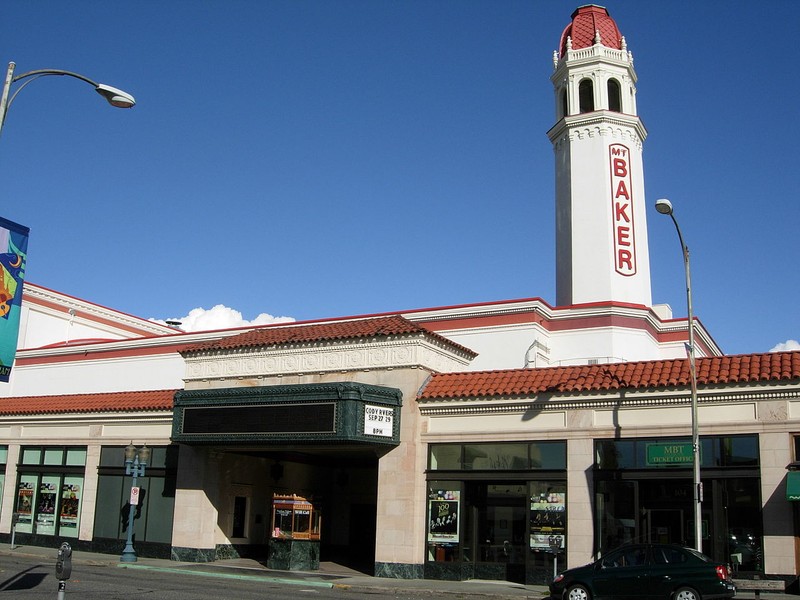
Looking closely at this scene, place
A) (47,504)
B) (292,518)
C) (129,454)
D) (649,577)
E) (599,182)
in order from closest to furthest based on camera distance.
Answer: (649,577) → (292,518) → (129,454) → (47,504) → (599,182)

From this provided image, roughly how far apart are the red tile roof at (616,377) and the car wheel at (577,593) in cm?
638

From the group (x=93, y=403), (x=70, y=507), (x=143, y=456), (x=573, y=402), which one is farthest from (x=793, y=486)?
(x=70, y=507)

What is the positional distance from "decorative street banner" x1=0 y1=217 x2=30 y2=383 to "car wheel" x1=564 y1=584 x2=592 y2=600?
12.0 meters

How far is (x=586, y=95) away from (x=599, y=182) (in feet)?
18.9

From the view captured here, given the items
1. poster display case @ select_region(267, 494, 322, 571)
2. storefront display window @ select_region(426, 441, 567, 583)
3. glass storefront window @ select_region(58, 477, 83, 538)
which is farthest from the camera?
glass storefront window @ select_region(58, 477, 83, 538)

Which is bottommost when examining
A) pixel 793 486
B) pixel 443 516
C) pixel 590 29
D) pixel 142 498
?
pixel 443 516

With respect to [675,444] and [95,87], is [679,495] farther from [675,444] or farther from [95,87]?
[95,87]

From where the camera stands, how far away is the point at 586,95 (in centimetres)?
4494

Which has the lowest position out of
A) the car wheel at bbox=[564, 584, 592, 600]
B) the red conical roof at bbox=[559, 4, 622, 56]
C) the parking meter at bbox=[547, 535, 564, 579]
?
the car wheel at bbox=[564, 584, 592, 600]

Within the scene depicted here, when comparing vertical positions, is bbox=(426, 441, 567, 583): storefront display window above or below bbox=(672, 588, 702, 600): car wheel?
above

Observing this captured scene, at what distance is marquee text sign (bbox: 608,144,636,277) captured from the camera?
4125 centimetres

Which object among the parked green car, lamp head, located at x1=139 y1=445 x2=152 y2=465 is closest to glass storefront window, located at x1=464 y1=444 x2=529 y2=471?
the parked green car

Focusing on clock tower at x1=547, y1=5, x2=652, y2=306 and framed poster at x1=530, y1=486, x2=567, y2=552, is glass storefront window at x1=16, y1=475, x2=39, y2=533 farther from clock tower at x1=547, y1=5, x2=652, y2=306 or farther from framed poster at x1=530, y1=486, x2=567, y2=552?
clock tower at x1=547, y1=5, x2=652, y2=306

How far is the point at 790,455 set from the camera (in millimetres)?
20406
